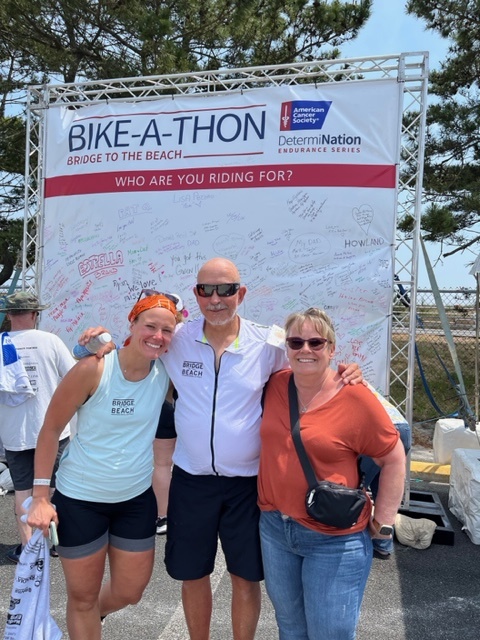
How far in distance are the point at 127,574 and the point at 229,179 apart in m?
3.79

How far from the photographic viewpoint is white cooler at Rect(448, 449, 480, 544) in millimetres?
3947

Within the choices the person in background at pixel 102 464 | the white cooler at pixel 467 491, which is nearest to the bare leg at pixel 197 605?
the person in background at pixel 102 464

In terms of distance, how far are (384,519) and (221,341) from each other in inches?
37.5

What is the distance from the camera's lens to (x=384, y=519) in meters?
1.94

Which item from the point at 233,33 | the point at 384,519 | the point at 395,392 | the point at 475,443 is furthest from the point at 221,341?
the point at 233,33

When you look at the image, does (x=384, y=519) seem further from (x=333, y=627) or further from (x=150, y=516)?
(x=150, y=516)

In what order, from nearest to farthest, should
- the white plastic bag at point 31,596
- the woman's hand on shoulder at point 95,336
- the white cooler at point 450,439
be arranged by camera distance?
the white plastic bag at point 31,596 < the woman's hand on shoulder at point 95,336 < the white cooler at point 450,439

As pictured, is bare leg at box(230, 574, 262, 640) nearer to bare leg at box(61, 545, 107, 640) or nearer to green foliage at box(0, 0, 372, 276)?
bare leg at box(61, 545, 107, 640)

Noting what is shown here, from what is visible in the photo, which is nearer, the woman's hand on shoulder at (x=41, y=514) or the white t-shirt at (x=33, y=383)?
the woman's hand on shoulder at (x=41, y=514)

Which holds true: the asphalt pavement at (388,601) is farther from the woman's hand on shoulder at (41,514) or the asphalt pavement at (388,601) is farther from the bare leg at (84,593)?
the woman's hand on shoulder at (41,514)

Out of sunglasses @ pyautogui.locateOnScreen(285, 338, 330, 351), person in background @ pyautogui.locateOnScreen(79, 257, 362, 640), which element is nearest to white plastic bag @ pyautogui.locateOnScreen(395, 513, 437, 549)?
person in background @ pyautogui.locateOnScreen(79, 257, 362, 640)

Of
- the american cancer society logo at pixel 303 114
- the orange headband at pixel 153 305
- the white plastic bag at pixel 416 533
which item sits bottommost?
the white plastic bag at pixel 416 533

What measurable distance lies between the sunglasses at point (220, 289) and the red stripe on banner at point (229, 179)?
2922mm

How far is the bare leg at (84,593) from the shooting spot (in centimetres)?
213
